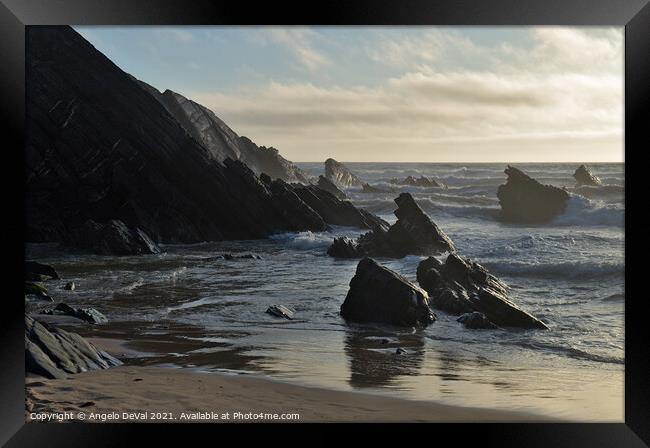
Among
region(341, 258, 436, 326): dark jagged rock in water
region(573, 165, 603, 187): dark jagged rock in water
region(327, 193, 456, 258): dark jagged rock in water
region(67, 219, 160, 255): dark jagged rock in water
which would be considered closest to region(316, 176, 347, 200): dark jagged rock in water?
region(327, 193, 456, 258): dark jagged rock in water

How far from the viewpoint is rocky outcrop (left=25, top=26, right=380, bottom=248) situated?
1345 centimetres

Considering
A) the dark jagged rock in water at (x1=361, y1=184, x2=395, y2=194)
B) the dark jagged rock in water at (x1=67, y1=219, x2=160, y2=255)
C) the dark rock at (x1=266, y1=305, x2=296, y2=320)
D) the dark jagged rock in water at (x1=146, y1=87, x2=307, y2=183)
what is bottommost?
the dark rock at (x1=266, y1=305, x2=296, y2=320)

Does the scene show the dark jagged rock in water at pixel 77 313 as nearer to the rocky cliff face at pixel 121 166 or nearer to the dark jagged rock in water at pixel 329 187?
the rocky cliff face at pixel 121 166

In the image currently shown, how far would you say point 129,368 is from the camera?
24.8ft

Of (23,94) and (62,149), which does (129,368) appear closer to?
(23,94)

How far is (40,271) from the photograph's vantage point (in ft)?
33.6

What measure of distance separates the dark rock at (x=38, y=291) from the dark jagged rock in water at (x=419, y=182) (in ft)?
18.9

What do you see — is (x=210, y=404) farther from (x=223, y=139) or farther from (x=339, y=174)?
(x=223, y=139)

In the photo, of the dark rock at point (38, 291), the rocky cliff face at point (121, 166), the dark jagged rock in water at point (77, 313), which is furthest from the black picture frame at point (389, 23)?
the rocky cliff face at point (121, 166)

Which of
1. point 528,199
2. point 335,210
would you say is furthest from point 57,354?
point 528,199

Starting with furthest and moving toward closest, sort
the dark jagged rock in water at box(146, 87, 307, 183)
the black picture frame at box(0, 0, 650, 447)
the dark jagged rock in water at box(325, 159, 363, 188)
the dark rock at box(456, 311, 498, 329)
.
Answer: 1. the dark jagged rock in water at box(146, 87, 307, 183)
2. the dark jagged rock in water at box(325, 159, 363, 188)
3. the dark rock at box(456, 311, 498, 329)
4. the black picture frame at box(0, 0, 650, 447)

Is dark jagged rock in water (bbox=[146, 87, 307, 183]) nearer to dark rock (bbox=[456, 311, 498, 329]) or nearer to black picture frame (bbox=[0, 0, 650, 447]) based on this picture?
black picture frame (bbox=[0, 0, 650, 447])

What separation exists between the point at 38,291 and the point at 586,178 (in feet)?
28.9

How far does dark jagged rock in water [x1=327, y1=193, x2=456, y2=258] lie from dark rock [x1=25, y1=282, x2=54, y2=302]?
4.76 meters
